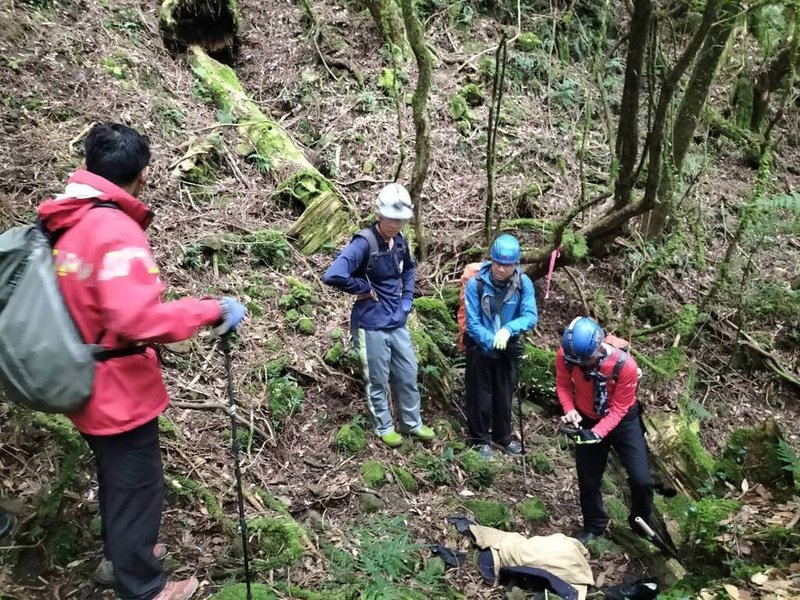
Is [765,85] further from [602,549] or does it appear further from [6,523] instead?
[6,523]

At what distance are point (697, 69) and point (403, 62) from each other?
5.13 m

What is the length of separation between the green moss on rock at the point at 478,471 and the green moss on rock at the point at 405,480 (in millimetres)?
602

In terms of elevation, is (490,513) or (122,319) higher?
(122,319)

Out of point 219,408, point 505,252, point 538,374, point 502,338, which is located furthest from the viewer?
point 538,374

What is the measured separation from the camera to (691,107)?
827 centimetres

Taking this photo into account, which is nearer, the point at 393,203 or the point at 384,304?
the point at 393,203

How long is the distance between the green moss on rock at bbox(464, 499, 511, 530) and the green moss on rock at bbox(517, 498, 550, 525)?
0.76ft

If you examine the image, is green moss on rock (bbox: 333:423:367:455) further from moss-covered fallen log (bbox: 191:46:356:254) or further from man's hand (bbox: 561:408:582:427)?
moss-covered fallen log (bbox: 191:46:356:254)

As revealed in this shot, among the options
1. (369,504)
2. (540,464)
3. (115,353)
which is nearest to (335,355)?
(369,504)

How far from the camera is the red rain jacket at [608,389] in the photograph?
4863 mm

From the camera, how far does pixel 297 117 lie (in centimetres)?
964

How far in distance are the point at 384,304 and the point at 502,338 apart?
1.15m

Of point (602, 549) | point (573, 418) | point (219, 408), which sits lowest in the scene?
point (602, 549)

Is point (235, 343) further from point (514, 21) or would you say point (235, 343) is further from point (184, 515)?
point (514, 21)
